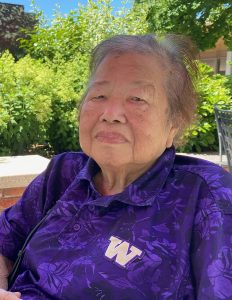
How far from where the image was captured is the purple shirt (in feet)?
4.09

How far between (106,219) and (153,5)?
5.94 ft

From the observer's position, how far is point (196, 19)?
93.8 inches

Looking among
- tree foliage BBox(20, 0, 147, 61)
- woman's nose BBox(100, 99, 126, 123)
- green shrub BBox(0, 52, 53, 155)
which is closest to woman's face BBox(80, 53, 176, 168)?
woman's nose BBox(100, 99, 126, 123)

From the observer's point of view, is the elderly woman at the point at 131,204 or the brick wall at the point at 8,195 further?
the brick wall at the point at 8,195

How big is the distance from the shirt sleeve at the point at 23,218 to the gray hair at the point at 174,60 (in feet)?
1.88

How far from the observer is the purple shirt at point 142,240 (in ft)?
4.09

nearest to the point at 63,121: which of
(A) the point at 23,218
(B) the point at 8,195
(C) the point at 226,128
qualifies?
(B) the point at 8,195

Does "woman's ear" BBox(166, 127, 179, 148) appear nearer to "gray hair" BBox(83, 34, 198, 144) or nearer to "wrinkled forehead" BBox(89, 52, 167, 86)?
"gray hair" BBox(83, 34, 198, 144)

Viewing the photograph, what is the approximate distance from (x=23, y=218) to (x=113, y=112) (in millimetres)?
666

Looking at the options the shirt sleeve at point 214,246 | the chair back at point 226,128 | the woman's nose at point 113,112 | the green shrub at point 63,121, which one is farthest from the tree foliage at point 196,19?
the green shrub at point 63,121

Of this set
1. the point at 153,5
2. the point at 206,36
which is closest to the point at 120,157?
the point at 206,36

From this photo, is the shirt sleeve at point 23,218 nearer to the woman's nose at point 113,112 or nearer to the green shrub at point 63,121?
the woman's nose at point 113,112

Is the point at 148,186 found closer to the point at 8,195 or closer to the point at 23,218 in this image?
the point at 23,218

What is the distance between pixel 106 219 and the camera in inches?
57.0
